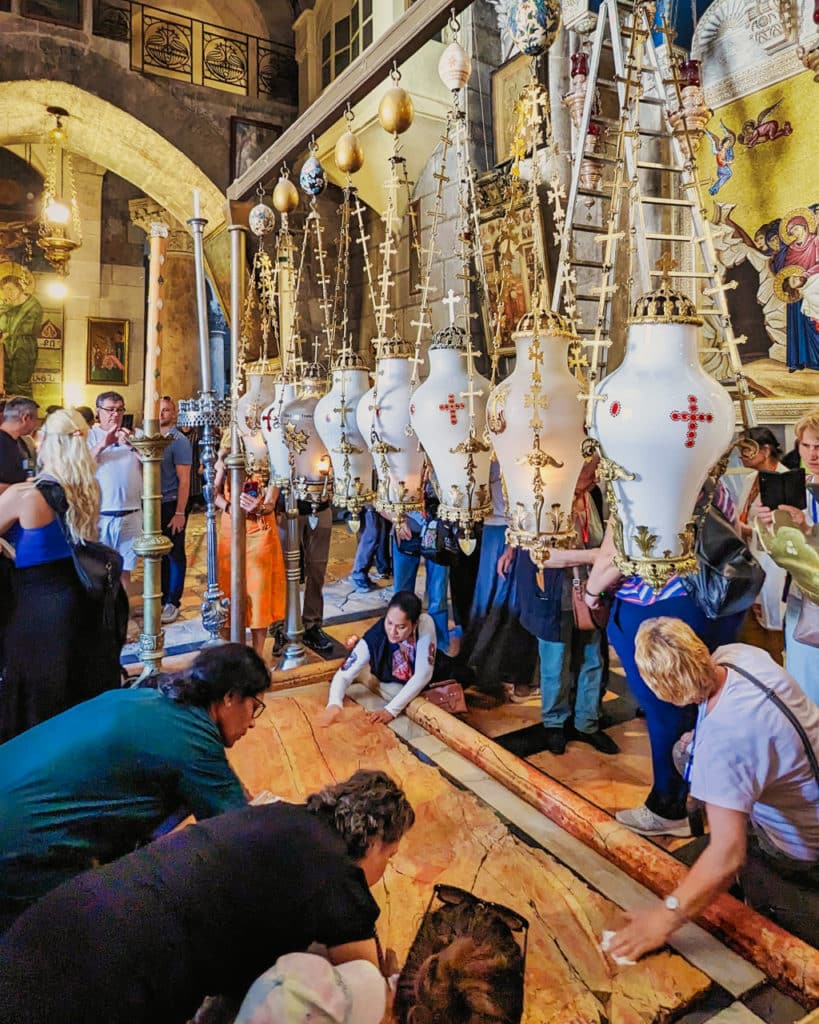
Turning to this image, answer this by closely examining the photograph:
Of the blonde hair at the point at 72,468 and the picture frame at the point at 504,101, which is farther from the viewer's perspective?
the picture frame at the point at 504,101

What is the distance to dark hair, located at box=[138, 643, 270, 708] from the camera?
62.0 inches

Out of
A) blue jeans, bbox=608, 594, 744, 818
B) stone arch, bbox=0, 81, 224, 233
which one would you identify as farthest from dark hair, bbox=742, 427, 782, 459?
stone arch, bbox=0, 81, 224, 233

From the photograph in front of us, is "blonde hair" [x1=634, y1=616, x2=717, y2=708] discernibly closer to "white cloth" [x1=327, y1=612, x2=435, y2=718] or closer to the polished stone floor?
the polished stone floor

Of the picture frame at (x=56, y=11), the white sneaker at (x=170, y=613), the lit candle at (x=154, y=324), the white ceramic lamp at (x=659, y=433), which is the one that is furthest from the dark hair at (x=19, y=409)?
the picture frame at (x=56, y=11)

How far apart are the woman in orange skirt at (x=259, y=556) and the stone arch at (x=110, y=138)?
5.44 metres

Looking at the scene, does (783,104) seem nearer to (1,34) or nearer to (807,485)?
(807,485)

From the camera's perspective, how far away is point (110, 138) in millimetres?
8781

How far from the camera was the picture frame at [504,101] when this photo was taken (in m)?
6.15

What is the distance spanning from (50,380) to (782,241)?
10.9 m

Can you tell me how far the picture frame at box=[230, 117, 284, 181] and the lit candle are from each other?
7489 mm

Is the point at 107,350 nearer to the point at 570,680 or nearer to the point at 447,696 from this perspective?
the point at 447,696

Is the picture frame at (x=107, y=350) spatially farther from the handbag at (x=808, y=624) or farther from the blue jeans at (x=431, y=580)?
the handbag at (x=808, y=624)

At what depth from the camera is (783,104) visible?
3.79 metres

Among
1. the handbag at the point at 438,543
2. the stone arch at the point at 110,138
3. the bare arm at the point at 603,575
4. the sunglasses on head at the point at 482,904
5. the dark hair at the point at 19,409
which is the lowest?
the sunglasses on head at the point at 482,904
